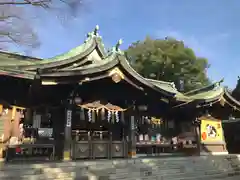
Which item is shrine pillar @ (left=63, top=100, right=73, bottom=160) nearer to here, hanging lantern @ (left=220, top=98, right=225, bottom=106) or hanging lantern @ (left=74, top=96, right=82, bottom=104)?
hanging lantern @ (left=74, top=96, right=82, bottom=104)

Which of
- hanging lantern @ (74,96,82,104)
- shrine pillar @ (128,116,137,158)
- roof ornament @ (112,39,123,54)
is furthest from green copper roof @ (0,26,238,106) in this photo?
shrine pillar @ (128,116,137,158)

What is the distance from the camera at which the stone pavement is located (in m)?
9.38

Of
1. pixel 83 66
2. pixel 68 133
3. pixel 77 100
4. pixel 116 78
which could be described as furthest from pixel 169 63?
pixel 68 133

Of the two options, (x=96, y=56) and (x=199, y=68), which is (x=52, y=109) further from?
(x=199, y=68)

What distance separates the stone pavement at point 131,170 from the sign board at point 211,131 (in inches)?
88.3

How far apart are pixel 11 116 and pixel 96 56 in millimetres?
7572

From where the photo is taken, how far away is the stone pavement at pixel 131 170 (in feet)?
30.8

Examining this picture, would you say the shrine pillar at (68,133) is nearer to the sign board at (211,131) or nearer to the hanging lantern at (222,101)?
the sign board at (211,131)

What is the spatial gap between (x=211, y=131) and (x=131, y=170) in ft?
31.8

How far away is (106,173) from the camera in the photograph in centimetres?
1080

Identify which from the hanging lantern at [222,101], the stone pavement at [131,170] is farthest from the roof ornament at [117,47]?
the hanging lantern at [222,101]

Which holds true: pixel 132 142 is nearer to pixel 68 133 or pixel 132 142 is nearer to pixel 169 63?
pixel 68 133

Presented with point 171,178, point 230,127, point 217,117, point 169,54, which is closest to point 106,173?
point 171,178

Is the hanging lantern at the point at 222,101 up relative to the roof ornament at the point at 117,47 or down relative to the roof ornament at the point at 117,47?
down
